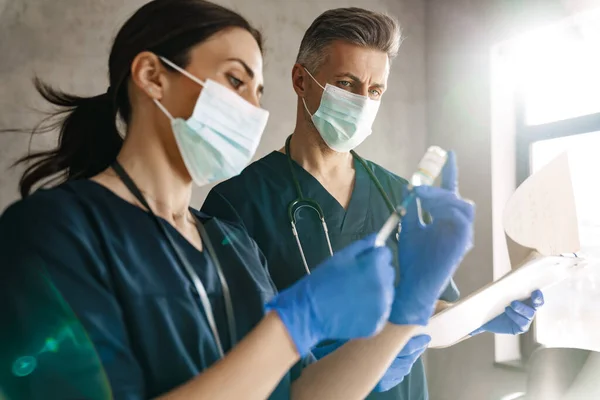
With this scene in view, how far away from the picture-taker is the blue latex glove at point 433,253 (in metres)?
0.84

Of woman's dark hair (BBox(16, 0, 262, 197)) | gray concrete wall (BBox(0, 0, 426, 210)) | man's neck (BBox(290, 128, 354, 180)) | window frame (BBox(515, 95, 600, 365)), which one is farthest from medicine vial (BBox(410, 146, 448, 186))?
window frame (BBox(515, 95, 600, 365))

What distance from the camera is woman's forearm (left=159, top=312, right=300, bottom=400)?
23.2 inches

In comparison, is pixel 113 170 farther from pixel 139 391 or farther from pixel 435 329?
pixel 435 329

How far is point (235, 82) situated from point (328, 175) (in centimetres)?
52

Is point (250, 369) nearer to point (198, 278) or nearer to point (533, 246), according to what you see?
point (198, 278)

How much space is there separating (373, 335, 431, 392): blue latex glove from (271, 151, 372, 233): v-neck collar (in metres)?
0.32

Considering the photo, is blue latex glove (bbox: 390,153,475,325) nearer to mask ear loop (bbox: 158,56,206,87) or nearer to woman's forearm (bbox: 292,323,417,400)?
woman's forearm (bbox: 292,323,417,400)

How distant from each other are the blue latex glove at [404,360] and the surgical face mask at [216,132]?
490 mm

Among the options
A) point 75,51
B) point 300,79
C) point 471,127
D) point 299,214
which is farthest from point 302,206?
point 471,127

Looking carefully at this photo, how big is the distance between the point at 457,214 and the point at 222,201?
0.54 m

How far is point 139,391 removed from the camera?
2.02ft

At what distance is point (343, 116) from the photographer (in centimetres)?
119

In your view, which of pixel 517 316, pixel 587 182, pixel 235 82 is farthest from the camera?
pixel 587 182

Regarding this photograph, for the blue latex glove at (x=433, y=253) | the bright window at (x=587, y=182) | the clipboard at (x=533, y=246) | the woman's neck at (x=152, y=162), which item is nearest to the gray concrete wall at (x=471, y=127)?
the bright window at (x=587, y=182)
